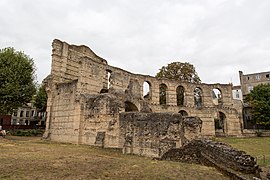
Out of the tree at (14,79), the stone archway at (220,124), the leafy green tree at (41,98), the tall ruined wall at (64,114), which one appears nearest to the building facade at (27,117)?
the leafy green tree at (41,98)

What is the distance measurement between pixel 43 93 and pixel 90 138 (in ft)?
81.0

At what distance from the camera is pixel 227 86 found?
1277 inches

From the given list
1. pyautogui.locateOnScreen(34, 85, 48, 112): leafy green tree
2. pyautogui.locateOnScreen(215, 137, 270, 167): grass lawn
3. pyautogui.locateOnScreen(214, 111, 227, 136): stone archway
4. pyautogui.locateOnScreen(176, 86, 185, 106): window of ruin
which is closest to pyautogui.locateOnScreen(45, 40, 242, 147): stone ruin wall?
pyautogui.locateOnScreen(214, 111, 227, 136): stone archway

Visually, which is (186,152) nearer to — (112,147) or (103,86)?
(112,147)

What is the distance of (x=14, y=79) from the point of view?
1958cm

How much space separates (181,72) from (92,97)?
21.7 m

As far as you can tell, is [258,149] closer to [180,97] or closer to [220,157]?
[220,157]

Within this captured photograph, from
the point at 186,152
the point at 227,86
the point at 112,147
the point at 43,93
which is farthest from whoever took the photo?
the point at 43,93

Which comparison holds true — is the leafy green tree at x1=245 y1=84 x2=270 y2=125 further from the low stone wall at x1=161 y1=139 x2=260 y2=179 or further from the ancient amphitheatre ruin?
the low stone wall at x1=161 y1=139 x2=260 y2=179

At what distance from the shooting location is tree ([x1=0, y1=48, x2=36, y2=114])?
19148 mm

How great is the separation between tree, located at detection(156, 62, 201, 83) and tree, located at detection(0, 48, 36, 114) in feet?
68.8

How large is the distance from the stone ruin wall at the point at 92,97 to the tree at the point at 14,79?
6.44 ft

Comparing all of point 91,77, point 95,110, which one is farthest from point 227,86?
point 95,110

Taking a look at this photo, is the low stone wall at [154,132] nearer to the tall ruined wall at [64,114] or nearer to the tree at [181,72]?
the tall ruined wall at [64,114]
